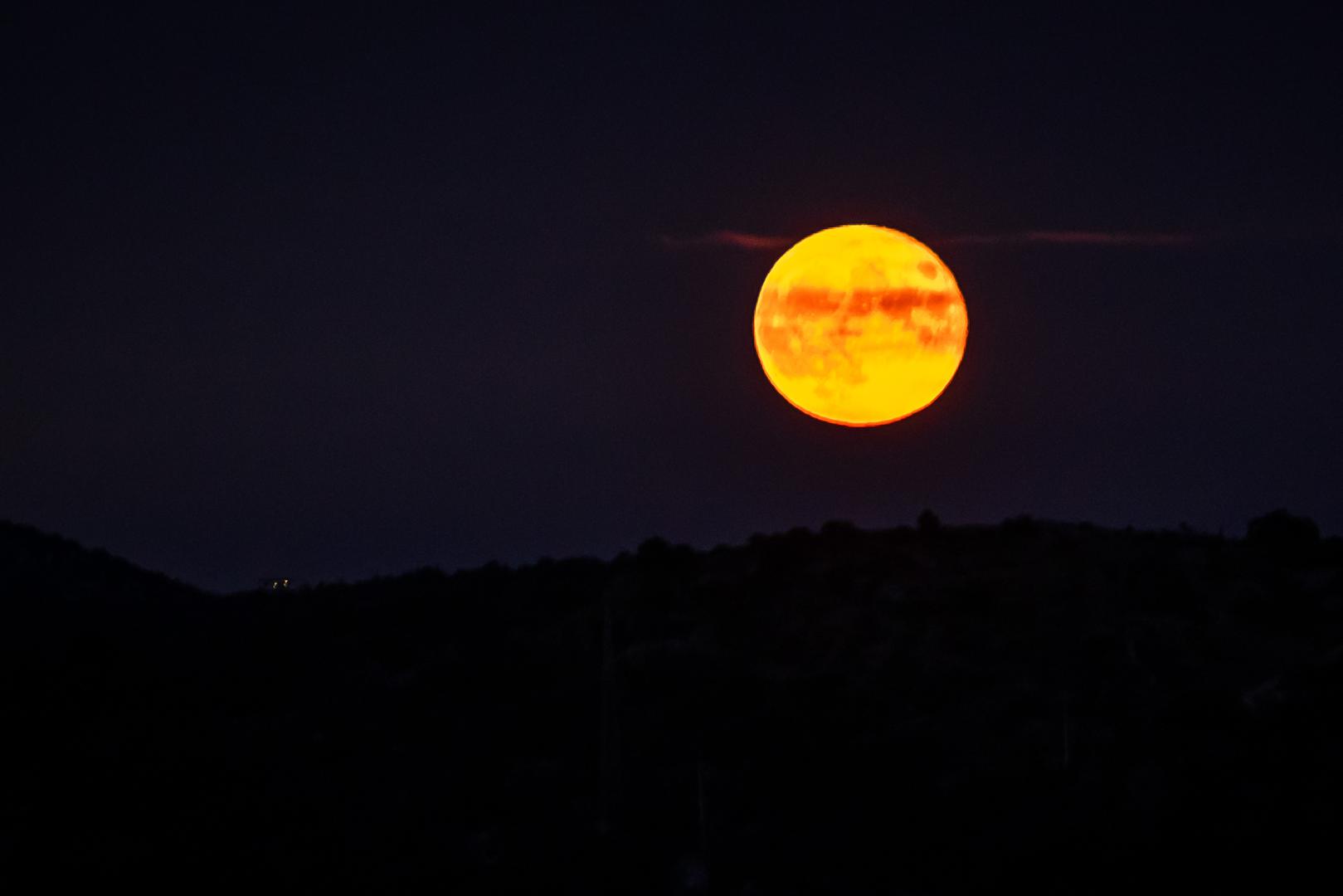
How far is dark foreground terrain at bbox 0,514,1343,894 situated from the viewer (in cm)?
3878

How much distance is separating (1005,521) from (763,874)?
2763 cm

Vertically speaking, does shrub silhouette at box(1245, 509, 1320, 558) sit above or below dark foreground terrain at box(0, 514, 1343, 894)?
above

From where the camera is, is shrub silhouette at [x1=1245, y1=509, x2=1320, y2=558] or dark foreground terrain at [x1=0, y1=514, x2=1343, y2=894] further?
shrub silhouette at [x1=1245, y1=509, x2=1320, y2=558]

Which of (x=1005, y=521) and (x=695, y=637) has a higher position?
Result: (x=1005, y=521)

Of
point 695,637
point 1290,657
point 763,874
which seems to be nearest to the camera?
point 763,874

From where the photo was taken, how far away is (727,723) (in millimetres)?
46250

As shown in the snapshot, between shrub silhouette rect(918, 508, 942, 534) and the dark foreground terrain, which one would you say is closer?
the dark foreground terrain

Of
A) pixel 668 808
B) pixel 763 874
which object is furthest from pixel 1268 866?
pixel 668 808

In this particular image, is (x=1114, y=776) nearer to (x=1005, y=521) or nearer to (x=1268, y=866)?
(x=1268, y=866)

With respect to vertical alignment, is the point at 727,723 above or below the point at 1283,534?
below

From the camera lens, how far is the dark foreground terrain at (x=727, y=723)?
1527 inches

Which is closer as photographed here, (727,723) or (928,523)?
(727,723)

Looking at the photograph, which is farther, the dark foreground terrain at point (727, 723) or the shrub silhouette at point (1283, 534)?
the shrub silhouette at point (1283, 534)

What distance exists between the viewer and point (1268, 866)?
3538 cm
